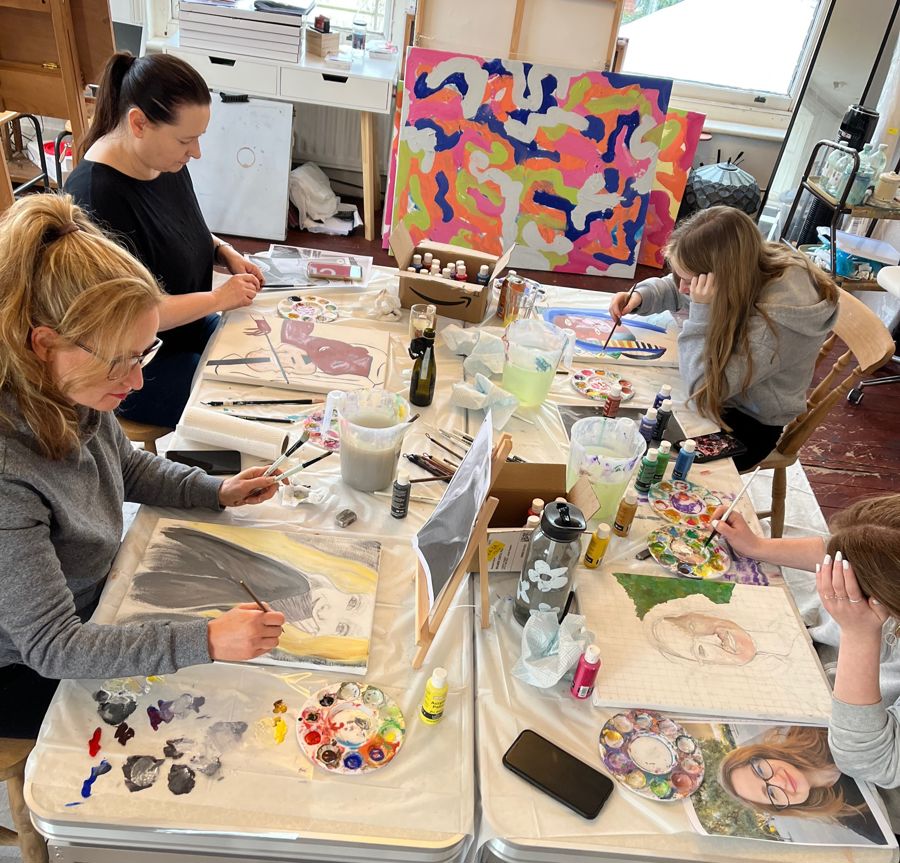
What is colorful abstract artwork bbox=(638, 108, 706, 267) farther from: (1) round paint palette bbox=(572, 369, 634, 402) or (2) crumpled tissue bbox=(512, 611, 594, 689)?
(2) crumpled tissue bbox=(512, 611, 594, 689)

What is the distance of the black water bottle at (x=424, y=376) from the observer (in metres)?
1.77

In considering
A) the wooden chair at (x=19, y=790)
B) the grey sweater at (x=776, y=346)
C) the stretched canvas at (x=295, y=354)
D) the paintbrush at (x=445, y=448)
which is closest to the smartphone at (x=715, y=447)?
the grey sweater at (x=776, y=346)

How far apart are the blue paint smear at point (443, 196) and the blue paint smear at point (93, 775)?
3.32 meters

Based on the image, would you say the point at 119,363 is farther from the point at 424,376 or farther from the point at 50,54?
the point at 50,54

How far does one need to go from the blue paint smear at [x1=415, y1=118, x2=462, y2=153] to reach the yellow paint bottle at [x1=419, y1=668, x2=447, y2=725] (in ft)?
10.5

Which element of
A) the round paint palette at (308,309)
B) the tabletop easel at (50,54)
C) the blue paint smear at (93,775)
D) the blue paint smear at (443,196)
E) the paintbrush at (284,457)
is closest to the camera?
the blue paint smear at (93,775)

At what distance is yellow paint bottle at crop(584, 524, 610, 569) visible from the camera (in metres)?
1.38

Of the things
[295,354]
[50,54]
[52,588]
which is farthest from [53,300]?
[50,54]

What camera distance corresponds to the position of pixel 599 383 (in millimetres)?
2004

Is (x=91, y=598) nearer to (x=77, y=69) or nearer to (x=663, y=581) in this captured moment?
(x=663, y=581)

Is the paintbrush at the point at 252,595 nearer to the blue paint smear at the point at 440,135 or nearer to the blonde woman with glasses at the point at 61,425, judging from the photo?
the blonde woman with glasses at the point at 61,425

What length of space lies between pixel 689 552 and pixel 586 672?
455 millimetres

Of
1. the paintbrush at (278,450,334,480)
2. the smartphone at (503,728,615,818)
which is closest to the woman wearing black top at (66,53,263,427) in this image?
the paintbrush at (278,450,334,480)

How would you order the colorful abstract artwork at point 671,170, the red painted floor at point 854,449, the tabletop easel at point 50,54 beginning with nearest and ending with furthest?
the red painted floor at point 854,449 → the tabletop easel at point 50,54 → the colorful abstract artwork at point 671,170
